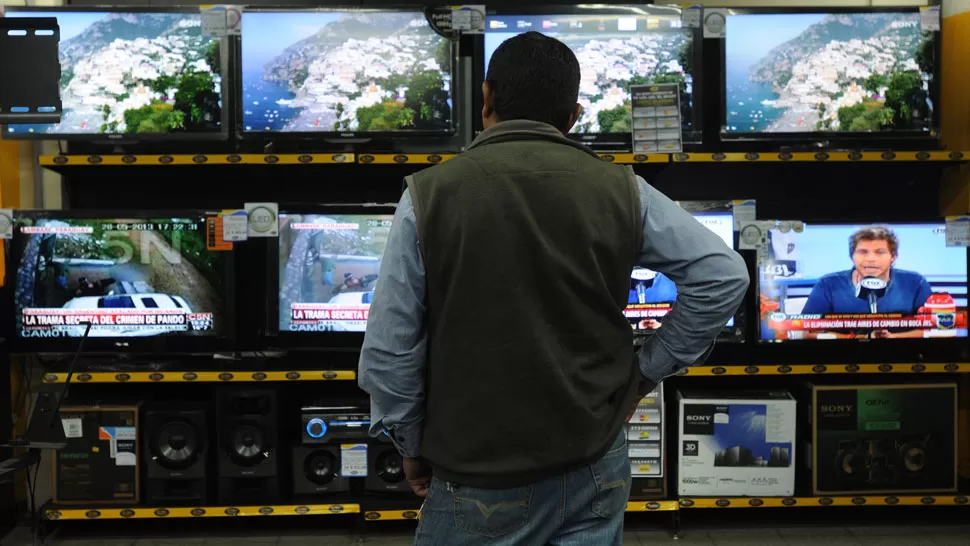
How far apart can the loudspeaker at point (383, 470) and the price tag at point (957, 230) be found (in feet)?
8.59

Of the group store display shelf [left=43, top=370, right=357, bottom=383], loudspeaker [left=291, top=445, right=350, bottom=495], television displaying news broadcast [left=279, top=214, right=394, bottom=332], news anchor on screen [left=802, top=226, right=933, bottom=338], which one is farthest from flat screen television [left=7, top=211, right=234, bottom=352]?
news anchor on screen [left=802, top=226, right=933, bottom=338]

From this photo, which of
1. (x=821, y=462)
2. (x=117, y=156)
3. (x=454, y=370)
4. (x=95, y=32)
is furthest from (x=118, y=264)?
(x=821, y=462)

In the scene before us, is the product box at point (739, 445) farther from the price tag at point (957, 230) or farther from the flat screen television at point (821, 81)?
the flat screen television at point (821, 81)

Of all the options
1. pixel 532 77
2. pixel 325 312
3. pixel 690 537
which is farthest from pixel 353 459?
pixel 532 77

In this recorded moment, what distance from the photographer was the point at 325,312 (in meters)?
3.81

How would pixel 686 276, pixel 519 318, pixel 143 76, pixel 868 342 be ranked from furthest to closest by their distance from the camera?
pixel 868 342
pixel 143 76
pixel 686 276
pixel 519 318

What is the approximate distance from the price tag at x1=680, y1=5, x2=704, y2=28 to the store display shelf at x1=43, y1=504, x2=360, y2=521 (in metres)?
2.56

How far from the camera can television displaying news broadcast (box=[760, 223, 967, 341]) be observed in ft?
12.6

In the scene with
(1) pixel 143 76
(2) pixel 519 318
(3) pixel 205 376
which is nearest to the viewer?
(2) pixel 519 318

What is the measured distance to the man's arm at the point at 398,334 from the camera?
5.17ft

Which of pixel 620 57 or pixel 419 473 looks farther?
pixel 620 57

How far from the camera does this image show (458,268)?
154 centimetres

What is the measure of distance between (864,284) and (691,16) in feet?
4.63

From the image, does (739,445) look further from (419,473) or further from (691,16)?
(419,473)
